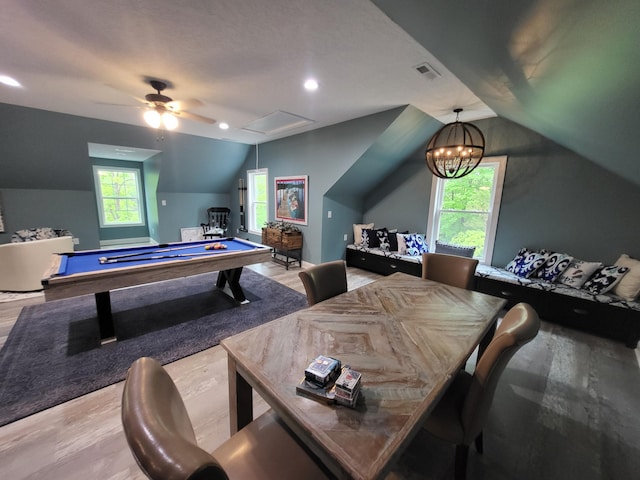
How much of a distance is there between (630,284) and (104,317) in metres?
5.28

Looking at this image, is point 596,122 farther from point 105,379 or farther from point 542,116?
point 105,379

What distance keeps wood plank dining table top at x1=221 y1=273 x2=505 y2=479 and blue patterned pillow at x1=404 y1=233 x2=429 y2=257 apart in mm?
2503

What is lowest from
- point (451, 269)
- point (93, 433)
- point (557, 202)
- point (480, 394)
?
point (93, 433)

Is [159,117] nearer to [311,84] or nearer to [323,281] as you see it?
[311,84]

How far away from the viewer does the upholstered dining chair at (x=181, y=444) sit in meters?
0.51

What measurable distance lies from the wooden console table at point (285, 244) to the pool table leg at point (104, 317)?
9.18 feet

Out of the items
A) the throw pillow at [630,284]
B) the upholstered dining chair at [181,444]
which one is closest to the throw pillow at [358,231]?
the throw pillow at [630,284]

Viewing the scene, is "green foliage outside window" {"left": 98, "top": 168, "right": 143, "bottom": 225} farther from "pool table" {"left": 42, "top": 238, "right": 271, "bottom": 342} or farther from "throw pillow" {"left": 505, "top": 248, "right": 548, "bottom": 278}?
"throw pillow" {"left": 505, "top": 248, "right": 548, "bottom": 278}

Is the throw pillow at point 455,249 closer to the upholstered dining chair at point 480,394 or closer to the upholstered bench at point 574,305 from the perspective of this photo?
the upholstered bench at point 574,305

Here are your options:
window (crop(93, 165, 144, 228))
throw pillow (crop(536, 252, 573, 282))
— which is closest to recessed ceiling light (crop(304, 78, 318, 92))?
throw pillow (crop(536, 252, 573, 282))

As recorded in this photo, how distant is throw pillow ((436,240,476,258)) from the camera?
12.6 ft

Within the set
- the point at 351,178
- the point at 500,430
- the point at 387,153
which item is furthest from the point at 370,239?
the point at 500,430

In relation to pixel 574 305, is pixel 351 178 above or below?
above

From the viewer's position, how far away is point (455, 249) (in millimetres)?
3947
